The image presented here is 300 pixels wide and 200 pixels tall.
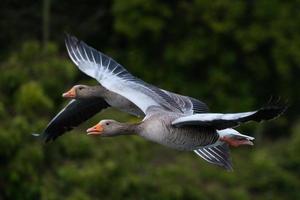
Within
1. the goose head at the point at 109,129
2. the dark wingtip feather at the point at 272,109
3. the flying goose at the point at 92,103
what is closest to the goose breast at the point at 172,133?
the goose head at the point at 109,129

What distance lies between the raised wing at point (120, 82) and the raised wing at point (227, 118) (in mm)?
921

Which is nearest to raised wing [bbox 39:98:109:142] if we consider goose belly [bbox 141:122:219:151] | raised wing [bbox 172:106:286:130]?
goose belly [bbox 141:122:219:151]

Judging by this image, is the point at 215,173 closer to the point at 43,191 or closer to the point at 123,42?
the point at 43,191

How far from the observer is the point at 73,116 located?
2100cm

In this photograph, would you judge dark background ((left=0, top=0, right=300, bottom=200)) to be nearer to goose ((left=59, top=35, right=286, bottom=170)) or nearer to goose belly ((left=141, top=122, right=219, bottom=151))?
goose ((left=59, top=35, right=286, bottom=170))

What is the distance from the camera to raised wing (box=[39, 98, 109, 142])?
68.6ft

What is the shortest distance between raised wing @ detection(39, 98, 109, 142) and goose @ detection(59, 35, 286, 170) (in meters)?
0.85

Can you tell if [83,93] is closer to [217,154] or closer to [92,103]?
[92,103]

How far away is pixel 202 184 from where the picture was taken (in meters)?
30.6

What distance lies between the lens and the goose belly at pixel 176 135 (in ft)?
60.1

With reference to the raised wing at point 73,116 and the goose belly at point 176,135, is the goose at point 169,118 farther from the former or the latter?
the raised wing at point 73,116

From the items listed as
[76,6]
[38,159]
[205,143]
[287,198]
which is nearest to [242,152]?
[287,198]

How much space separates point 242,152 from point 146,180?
6.67 m

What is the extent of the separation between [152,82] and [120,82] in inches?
660
